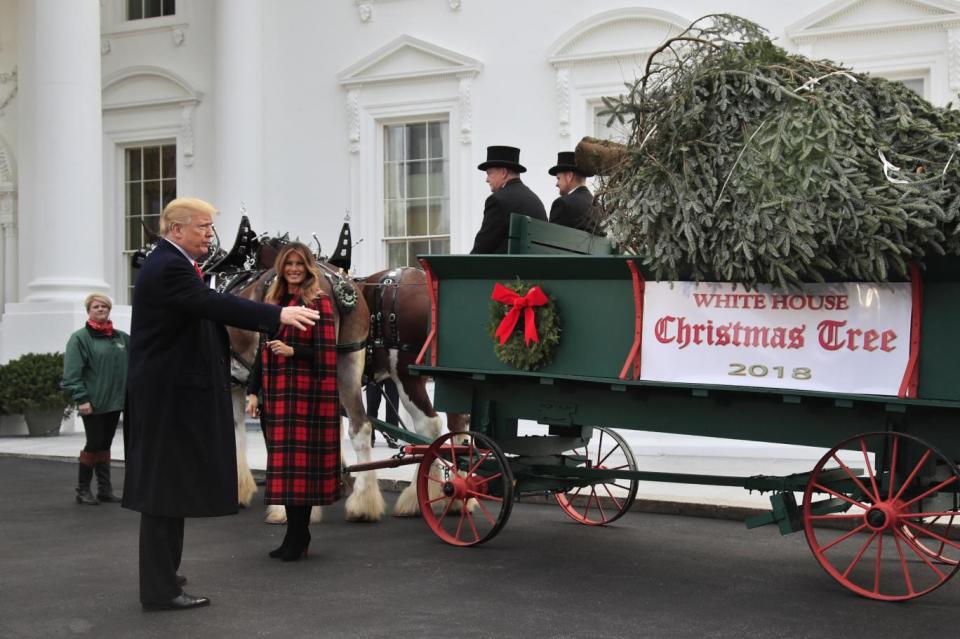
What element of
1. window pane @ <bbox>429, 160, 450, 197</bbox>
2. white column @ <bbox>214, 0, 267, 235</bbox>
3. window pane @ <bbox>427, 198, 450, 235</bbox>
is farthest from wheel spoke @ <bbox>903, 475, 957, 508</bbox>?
white column @ <bbox>214, 0, 267, 235</bbox>

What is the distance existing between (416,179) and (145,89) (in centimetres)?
447

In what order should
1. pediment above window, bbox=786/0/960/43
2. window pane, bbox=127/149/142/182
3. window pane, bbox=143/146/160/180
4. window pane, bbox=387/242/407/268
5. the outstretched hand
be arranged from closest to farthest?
the outstretched hand, pediment above window, bbox=786/0/960/43, window pane, bbox=387/242/407/268, window pane, bbox=143/146/160/180, window pane, bbox=127/149/142/182

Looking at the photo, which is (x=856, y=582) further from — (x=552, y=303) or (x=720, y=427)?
(x=552, y=303)

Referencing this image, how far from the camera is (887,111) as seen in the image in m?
5.82

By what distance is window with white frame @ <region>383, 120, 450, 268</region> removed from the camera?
15.3m

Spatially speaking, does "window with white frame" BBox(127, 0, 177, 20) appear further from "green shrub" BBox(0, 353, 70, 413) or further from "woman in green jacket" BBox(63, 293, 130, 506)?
"woman in green jacket" BBox(63, 293, 130, 506)

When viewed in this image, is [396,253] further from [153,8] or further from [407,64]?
[153,8]

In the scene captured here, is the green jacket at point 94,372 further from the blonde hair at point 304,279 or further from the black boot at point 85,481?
the blonde hair at point 304,279

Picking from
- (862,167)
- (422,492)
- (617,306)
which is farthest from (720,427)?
(422,492)

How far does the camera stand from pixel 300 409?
7035 millimetres

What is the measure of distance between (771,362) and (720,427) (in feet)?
1.65

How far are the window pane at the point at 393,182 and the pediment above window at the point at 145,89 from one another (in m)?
3.05

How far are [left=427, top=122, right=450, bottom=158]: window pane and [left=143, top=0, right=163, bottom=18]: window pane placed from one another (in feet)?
15.8

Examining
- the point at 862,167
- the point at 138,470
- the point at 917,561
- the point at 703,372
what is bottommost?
the point at 917,561
